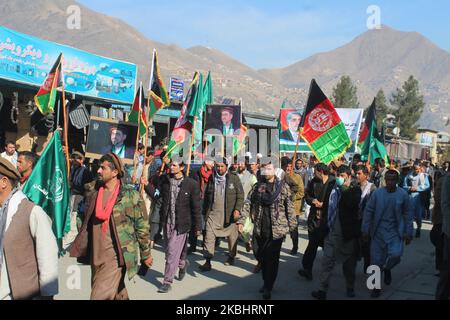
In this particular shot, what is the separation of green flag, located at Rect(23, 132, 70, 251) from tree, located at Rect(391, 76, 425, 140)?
78215 mm

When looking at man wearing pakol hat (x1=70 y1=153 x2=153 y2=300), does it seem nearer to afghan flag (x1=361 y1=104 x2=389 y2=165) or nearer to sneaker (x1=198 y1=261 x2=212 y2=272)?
sneaker (x1=198 y1=261 x2=212 y2=272)

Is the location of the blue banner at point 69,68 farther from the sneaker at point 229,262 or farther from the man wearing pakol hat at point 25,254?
the man wearing pakol hat at point 25,254

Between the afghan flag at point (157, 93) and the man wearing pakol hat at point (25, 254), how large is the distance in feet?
23.2

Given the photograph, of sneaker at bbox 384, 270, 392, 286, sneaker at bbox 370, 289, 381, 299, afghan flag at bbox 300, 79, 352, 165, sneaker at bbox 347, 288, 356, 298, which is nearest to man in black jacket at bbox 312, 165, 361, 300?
sneaker at bbox 347, 288, 356, 298

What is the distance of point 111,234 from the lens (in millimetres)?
4871

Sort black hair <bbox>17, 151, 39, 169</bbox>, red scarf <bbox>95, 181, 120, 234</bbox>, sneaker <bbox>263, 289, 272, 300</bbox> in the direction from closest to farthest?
red scarf <bbox>95, 181, 120, 234</bbox> → black hair <bbox>17, 151, 39, 169</bbox> → sneaker <bbox>263, 289, 272, 300</bbox>

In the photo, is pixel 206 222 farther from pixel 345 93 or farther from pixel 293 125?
pixel 345 93

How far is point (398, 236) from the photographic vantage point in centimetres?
745

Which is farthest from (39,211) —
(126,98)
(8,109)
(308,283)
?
(126,98)

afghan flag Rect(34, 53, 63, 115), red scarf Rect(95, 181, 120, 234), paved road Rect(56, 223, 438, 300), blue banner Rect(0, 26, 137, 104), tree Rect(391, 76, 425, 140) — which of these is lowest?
paved road Rect(56, 223, 438, 300)

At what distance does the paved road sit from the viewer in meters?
7.03

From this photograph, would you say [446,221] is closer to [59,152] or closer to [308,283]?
[308,283]

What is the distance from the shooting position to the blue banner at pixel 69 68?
14.3 m
